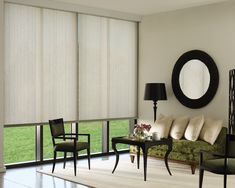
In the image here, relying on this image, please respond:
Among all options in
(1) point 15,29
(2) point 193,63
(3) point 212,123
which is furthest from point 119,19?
(3) point 212,123

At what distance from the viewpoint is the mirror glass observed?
7.57 m

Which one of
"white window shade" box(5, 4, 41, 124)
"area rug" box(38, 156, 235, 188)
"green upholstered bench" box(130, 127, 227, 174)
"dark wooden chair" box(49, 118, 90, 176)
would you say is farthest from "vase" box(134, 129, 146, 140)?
"white window shade" box(5, 4, 41, 124)

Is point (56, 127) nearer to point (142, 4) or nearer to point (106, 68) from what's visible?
point (106, 68)

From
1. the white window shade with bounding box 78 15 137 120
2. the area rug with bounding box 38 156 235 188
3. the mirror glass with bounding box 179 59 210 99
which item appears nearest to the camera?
the area rug with bounding box 38 156 235 188

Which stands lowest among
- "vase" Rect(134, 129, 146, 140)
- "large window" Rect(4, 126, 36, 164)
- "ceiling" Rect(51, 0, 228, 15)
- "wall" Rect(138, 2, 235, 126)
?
"large window" Rect(4, 126, 36, 164)

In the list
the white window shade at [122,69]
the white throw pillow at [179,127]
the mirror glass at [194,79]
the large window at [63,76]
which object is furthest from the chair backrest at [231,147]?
the white window shade at [122,69]

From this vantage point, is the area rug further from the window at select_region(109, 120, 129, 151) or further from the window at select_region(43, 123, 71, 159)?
the window at select_region(109, 120, 129, 151)

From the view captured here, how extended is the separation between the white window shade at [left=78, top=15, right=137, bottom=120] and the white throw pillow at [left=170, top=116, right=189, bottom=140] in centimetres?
148

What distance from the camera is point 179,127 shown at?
7.32m

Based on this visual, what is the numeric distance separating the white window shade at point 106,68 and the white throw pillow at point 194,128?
1821 mm

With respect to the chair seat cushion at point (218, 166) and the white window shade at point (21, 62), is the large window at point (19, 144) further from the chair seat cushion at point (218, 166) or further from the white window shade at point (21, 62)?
the chair seat cushion at point (218, 166)

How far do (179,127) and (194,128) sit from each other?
1.13ft

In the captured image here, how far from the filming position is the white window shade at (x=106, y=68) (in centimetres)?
788

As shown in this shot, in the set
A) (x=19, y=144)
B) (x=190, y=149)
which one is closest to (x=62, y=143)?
(x=19, y=144)
